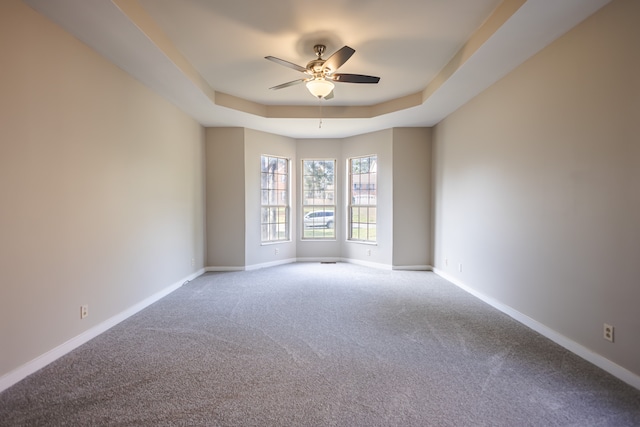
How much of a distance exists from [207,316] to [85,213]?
1568mm

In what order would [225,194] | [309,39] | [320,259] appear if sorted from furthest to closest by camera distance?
[320,259] → [225,194] → [309,39]

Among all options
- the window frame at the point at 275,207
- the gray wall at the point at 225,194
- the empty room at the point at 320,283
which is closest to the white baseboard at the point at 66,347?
the empty room at the point at 320,283

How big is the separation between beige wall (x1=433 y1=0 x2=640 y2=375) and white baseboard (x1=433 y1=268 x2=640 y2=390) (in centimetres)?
4

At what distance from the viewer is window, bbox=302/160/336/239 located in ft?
21.1

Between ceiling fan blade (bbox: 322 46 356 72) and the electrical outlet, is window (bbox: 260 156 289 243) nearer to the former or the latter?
ceiling fan blade (bbox: 322 46 356 72)

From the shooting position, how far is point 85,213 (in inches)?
104

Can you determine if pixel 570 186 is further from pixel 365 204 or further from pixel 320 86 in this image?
pixel 365 204

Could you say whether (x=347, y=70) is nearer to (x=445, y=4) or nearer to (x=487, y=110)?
(x=445, y=4)

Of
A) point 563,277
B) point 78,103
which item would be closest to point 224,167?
point 78,103

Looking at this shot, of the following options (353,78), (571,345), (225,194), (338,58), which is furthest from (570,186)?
(225,194)

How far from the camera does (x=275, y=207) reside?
6.14 metres

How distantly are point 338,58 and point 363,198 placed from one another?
3688 millimetres

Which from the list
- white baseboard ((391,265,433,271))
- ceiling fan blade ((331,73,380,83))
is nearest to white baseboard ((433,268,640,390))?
white baseboard ((391,265,433,271))

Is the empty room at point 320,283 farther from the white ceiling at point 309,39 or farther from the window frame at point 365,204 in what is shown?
the window frame at point 365,204
